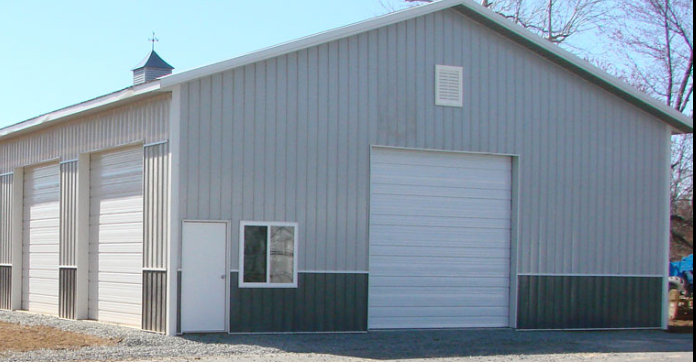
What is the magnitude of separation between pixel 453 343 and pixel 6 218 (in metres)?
12.6

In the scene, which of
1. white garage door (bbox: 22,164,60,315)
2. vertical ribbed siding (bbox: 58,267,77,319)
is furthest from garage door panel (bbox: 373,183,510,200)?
white garage door (bbox: 22,164,60,315)

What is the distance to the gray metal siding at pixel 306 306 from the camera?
55.3ft

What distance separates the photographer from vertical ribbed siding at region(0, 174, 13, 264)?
23516mm

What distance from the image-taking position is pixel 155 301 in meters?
16.8

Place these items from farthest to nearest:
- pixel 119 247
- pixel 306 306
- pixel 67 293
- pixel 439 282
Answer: pixel 67 293
pixel 439 282
pixel 119 247
pixel 306 306

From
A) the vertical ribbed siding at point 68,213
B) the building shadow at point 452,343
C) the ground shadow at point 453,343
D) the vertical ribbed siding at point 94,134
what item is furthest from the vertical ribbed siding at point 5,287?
the ground shadow at point 453,343

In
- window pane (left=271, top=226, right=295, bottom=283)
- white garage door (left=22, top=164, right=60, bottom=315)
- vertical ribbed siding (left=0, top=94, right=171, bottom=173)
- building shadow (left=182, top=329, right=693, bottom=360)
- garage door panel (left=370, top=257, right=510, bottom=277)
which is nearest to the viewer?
building shadow (left=182, top=329, right=693, bottom=360)

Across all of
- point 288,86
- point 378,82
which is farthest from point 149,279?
point 378,82

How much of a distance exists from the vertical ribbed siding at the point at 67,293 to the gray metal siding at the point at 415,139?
177 inches

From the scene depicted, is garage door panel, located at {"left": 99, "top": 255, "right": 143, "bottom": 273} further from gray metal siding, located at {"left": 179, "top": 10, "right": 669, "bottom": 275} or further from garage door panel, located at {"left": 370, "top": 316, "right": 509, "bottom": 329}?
garage door panel, located at {"left": 370, "top": 316, "right": 509, "bottom": 329}

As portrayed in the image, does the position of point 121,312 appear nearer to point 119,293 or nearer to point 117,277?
point 119,293

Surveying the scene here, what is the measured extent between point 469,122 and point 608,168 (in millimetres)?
3540

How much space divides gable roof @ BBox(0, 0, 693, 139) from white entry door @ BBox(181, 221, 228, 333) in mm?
2622

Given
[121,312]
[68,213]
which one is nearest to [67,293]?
[68,213]
